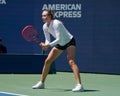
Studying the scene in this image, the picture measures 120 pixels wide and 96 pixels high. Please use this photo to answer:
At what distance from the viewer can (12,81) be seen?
37.2 feet

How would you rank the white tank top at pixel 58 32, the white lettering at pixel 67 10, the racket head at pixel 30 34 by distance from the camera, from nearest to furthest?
1. the white tank top at pixel 58 32
2. the racket head at pixel 30 34
3. the white lettering at pixel 67 10

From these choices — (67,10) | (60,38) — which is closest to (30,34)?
(60,38)

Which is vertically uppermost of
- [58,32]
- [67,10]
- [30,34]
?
[58,32]

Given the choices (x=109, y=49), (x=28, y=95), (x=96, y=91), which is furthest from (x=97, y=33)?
(x=28, y=95)

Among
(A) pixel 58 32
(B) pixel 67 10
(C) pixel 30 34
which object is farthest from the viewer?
(B) pixel 67 10

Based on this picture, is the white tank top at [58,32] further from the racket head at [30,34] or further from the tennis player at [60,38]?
the racket head at [30,34]

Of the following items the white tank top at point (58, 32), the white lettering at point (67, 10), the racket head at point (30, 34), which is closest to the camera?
the white tank top at point (58, 32)

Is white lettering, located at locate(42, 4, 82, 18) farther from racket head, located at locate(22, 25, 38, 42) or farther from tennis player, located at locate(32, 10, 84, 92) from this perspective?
tennis player, located at locate(32, 10, 84, 92)

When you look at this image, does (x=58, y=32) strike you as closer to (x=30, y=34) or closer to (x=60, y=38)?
(x=60, y=38)

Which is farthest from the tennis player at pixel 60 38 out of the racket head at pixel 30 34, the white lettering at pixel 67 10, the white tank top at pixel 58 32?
the white lettering at pixel 67 10

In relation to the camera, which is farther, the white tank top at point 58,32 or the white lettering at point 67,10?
the white lettering at point 67,10

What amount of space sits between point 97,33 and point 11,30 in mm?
3249

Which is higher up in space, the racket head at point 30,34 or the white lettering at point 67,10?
the racket head at point 30,34

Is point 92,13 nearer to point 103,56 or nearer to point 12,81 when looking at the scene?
point 103,56
